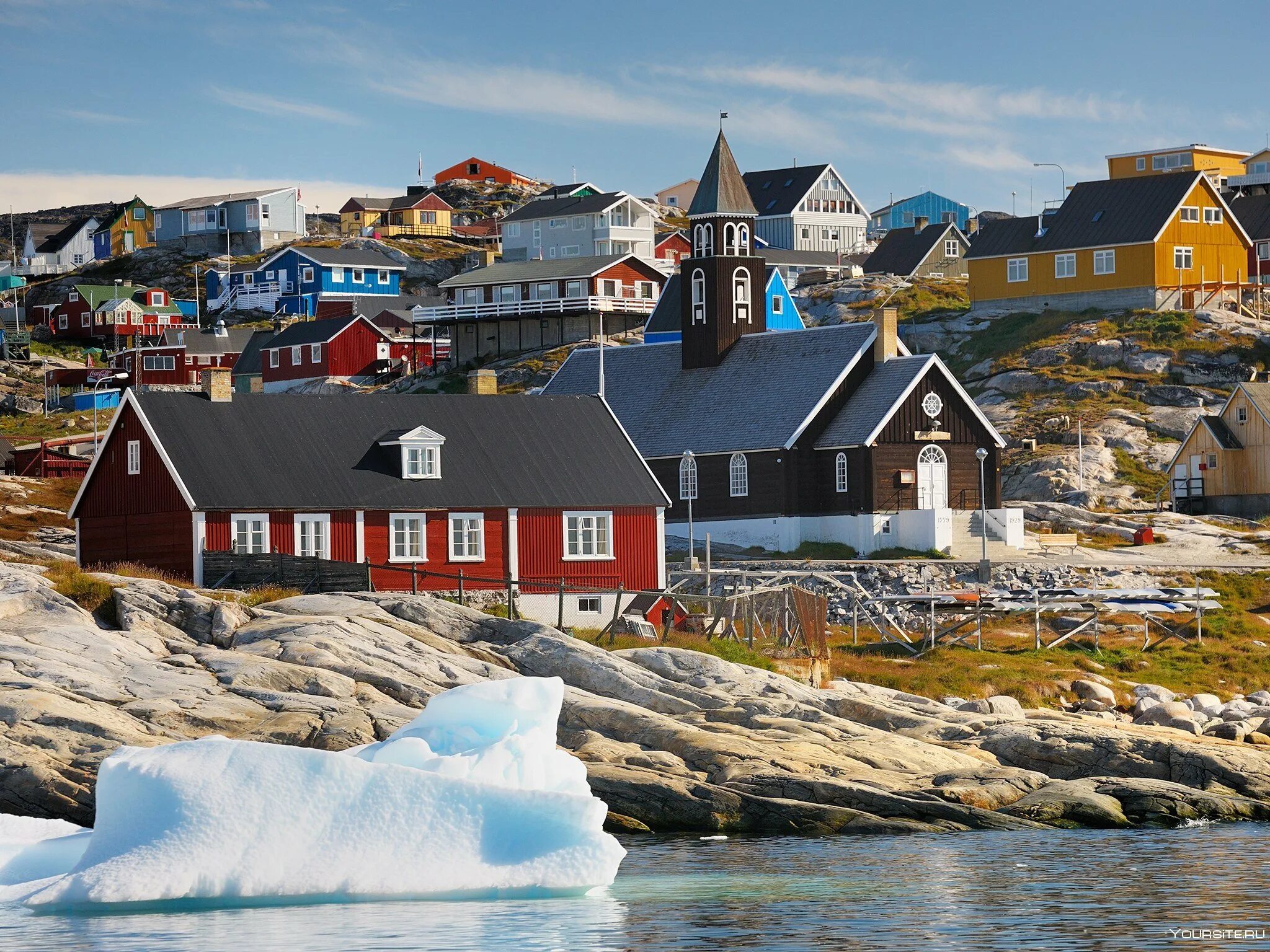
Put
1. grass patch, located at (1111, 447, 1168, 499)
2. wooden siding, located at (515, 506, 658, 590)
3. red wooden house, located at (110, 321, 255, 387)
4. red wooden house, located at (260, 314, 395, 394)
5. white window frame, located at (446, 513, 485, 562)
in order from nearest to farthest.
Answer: white window frame, located at (446, 513, 485, 562), wooden siding, located at (515, 506, 658, 590), grass patch, located at (1111, 447, 1168, 499), red wooden house, located at (260, 314, 395, 394), red wooden house, located at (110, 321, 255, 387)

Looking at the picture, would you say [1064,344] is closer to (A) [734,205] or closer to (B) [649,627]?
(A) [734,205]

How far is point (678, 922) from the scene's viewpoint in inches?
758

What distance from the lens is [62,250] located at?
153125 mm

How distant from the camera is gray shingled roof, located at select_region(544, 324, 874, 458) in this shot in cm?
5859

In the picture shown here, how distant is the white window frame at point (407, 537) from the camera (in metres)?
41.8

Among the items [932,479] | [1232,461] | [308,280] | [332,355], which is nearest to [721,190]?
[932,479]

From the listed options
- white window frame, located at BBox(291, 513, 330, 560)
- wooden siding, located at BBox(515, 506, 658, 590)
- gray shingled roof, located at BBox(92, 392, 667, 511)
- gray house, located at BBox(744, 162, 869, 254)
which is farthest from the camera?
gray house, located at BBox(744, 162, 869, 254)

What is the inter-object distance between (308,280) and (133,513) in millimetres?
81418

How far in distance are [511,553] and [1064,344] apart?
41359 millimetres

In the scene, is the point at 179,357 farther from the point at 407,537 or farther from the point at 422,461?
the point at 407,537

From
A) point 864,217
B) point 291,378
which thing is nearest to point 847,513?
point 291,378

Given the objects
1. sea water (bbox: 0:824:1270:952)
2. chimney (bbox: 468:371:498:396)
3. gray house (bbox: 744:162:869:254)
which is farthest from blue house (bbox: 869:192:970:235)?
sea water (bbox: 0:824:1270:952)

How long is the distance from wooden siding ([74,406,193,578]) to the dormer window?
510 centimetres

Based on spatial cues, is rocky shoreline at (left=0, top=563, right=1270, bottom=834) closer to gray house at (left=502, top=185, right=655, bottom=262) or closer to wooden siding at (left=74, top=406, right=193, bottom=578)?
wooden siding at (left=74, top=406, right=193, bottom=578)
